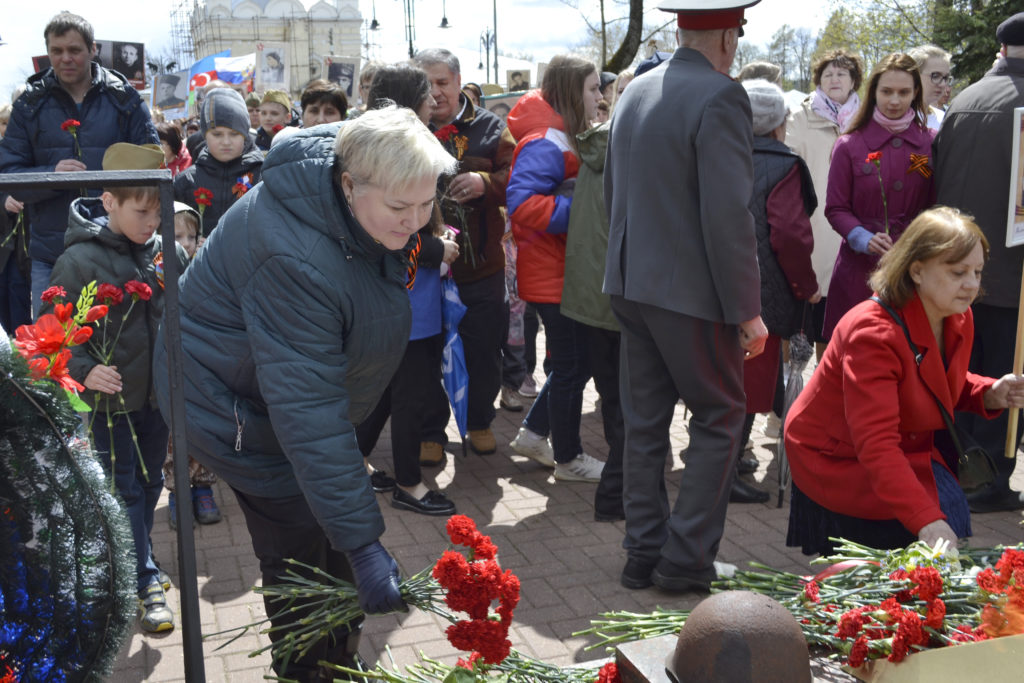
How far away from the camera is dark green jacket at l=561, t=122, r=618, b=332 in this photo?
14.9 feet

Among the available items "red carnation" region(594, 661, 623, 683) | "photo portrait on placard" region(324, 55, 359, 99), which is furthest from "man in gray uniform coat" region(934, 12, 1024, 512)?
"photo portrait on placard" region(324, 55, 359, 99)

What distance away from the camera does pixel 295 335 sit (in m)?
2.33

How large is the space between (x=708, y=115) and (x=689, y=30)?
40cm

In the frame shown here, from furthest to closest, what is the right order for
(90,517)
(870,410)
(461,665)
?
Answer: (870,410) → (461,665) → (90,517)

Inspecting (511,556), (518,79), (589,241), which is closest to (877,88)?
(589,241)

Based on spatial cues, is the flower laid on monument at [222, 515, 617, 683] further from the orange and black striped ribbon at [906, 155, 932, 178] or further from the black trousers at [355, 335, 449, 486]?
the orange and black striped ribbon at [906, 155, 932, 178]

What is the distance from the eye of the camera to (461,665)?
6.91 ft

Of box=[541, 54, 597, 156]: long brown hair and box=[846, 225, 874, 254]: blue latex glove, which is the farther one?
box=[846, 225, 874, 254]: blue latex glove

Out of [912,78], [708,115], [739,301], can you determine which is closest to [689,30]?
[708,115]

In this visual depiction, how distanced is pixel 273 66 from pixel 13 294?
10989 millimetres

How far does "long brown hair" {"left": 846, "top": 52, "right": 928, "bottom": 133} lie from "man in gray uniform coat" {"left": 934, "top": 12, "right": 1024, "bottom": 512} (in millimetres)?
186

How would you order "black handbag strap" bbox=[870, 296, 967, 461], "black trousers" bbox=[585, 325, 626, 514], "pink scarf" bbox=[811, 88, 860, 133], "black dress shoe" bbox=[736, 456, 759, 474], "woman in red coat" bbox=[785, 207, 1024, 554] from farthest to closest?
"pink scarf" bbox=[811, 88, 860, 133] → "black dress shoe" bbox=[736, 456, 759, 474] → "black trousers" bbox=[585, 325, 626, 514] → "black handbag strap" bbox=[870, 296, 967, 461] → "woman in red coat" bbox=[785, 207, 1024, 554]

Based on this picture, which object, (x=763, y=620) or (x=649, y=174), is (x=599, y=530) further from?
(x=763, y=620)

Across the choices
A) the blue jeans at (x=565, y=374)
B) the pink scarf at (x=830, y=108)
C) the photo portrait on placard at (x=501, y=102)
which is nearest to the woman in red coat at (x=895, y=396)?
the blue jeans at (x=565, y=374)
